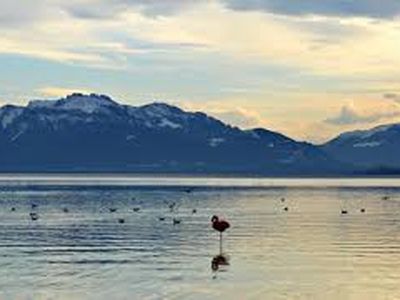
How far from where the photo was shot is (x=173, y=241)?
66.6 m

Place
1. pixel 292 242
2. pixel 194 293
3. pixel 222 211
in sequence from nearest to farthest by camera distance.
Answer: pixel 194 293
pixel 292 242
pixel 222 211

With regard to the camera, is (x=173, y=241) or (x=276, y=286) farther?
(x=173, y=241)

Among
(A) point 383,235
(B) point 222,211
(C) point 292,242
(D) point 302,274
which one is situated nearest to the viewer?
(D) point 302,274

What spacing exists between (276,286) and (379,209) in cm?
7303

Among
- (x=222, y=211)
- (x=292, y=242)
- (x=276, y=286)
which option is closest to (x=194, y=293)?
(x=276, y=286)

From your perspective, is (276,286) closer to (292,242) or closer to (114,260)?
(114,260)

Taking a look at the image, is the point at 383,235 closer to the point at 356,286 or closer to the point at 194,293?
the point at 356,286

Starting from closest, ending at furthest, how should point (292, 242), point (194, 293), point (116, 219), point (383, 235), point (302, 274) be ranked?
point (194, 293) < point (302, 274) < point (292, 242) < point (383, 235) < point (116, 219)

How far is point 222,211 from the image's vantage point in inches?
4323

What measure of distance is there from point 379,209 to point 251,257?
2403 inches

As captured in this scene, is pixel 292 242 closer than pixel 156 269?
No

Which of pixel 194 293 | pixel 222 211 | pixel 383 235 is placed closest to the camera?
pixel 194 293

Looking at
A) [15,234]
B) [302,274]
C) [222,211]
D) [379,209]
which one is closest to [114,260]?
[302,274]

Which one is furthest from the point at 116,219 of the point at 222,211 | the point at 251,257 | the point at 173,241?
the point at 251,257
